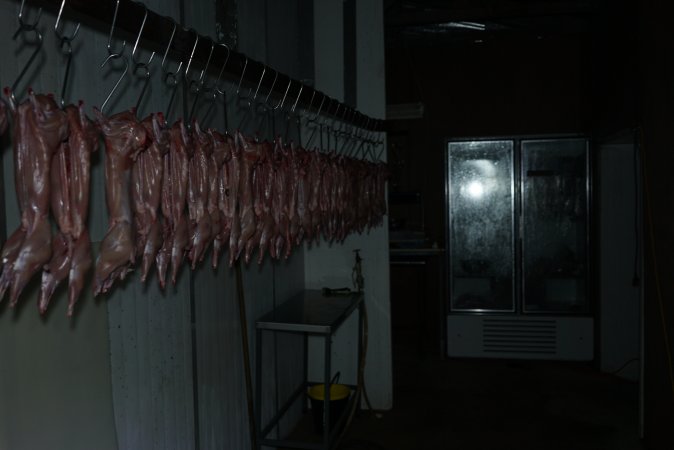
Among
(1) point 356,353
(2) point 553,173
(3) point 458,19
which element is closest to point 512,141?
(2) point 553,173

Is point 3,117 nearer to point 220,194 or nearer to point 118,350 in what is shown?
point 220,194

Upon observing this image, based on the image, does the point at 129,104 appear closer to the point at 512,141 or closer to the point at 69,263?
the point at 69,263

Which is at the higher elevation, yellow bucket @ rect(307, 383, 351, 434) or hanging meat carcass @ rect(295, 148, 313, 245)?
hanging meat carcass @ rect(295, 148, 313, 245)

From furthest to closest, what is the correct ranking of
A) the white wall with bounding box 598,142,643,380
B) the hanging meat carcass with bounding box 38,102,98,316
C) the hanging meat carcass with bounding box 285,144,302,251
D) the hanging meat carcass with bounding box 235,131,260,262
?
the white wall with bounding box 598,142,643,380 → the hanging meat carcass with bounding box 285,144,302,251 → the hanging meat carcass with bounding box 235,131,260,262 → the hanging meat carcass with bounding box 38,102,98,316

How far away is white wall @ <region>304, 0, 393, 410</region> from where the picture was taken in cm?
455

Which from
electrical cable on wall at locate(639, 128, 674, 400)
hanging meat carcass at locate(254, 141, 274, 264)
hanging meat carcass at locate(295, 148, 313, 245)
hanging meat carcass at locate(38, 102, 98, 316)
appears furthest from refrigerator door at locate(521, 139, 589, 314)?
hanging meat carcass at locate(38, 102, 98, 316)

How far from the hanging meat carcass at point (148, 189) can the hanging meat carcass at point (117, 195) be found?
0.07m

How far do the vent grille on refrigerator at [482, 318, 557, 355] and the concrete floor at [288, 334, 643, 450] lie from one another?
171 mm

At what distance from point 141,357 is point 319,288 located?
98.8 inches

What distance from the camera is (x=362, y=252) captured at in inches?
182

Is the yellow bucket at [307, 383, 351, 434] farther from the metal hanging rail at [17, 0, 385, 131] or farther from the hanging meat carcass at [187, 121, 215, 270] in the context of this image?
the hanging meat carcass at [187, 121, 215, 270]

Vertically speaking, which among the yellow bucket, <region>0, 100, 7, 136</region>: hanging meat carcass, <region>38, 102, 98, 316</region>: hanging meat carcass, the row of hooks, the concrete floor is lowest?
the concrete floor

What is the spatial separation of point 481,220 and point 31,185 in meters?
5.69

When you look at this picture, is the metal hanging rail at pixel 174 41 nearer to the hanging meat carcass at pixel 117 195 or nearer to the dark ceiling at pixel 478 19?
the hanging meat carcass at pixel 117 195
